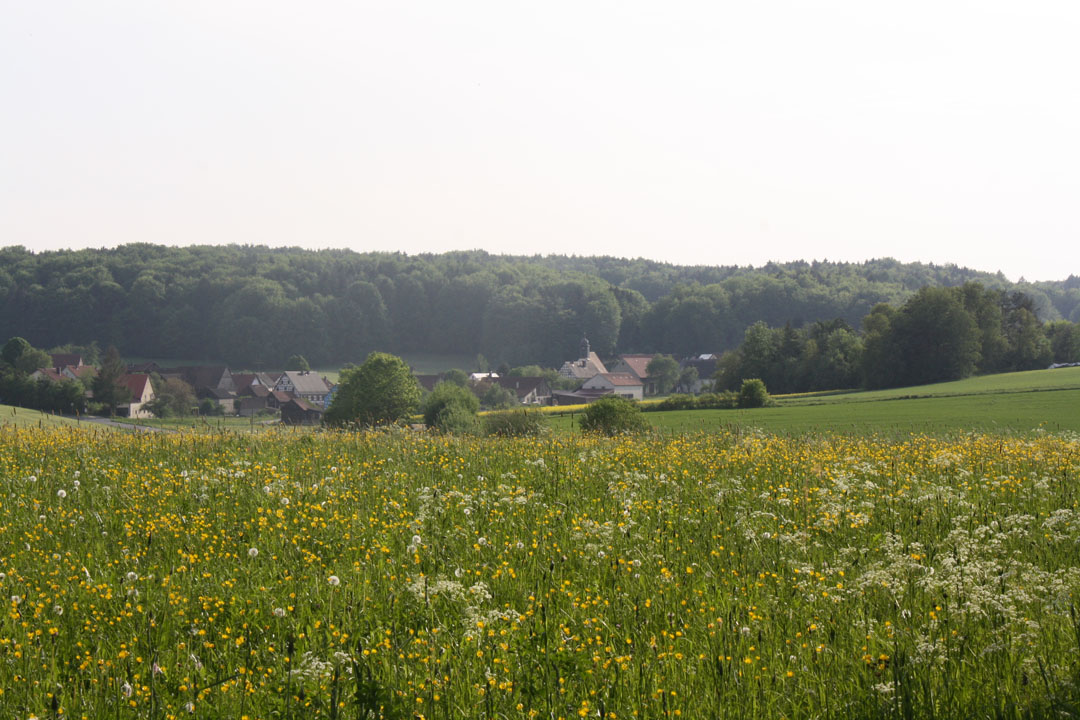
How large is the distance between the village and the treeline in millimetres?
22536

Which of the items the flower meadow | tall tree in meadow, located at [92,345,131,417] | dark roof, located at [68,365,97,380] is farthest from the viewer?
dark roof, located at [68,365,97,380]

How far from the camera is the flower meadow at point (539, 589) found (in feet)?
15.1

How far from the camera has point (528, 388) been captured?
4884 inches

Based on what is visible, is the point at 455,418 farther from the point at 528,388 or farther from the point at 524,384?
the point at 524,384

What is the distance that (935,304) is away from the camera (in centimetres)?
8162

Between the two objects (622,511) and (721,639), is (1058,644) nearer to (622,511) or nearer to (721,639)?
(721,639)

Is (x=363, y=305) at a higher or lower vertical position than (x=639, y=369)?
higher

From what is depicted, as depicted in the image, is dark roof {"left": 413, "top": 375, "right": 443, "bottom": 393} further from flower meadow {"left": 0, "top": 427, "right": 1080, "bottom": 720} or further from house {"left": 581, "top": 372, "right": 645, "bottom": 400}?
flower meadow {"left": 0, "top": 427, "right": 1080, "bottom": 720}

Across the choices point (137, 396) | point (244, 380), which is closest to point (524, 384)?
point (244, 380)

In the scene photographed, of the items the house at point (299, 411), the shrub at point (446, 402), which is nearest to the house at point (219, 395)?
the house at point (299, 411)

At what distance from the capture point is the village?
104750 mm

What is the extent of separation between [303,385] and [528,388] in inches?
1541

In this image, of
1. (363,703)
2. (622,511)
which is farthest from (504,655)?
(622,511)

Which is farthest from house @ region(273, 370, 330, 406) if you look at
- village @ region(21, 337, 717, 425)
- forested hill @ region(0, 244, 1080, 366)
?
forested hill @ region(0, 244, 1080, 366)
